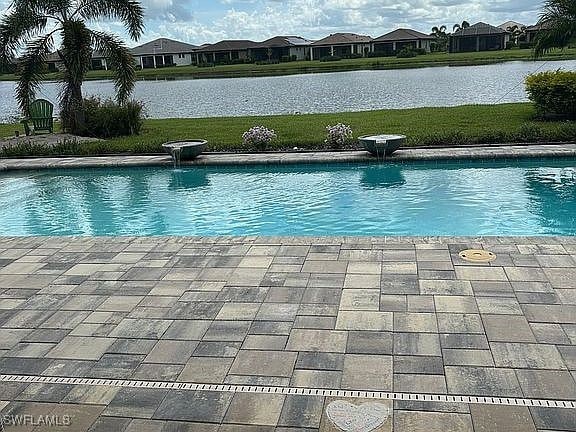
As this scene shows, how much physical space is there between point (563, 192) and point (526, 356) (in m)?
5.92

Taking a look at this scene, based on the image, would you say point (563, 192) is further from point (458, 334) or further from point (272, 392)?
point (272, 392)

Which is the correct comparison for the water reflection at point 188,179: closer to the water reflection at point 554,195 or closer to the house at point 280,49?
the water reflection at point 554,195

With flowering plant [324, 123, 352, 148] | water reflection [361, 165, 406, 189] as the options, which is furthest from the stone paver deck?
flowering plant [324, 123, 352, 148]

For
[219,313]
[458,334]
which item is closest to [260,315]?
[219,313]

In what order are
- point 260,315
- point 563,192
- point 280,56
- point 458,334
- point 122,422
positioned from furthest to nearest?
point 280,56 < point 563,192 < point 260,315 < point 458,334 < point 122,422

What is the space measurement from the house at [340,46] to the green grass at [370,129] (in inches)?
2019

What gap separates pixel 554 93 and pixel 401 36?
55756 mm

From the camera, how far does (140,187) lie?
10227mm

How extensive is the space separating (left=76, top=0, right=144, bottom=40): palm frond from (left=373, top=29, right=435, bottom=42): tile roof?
54262 mm

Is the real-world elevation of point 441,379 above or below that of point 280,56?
below

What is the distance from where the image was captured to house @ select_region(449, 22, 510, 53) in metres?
62.4

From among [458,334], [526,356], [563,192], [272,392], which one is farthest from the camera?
[563,192]

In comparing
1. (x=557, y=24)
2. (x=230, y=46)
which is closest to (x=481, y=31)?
(x=230, y=46)

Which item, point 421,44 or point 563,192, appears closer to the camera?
point 563,192
